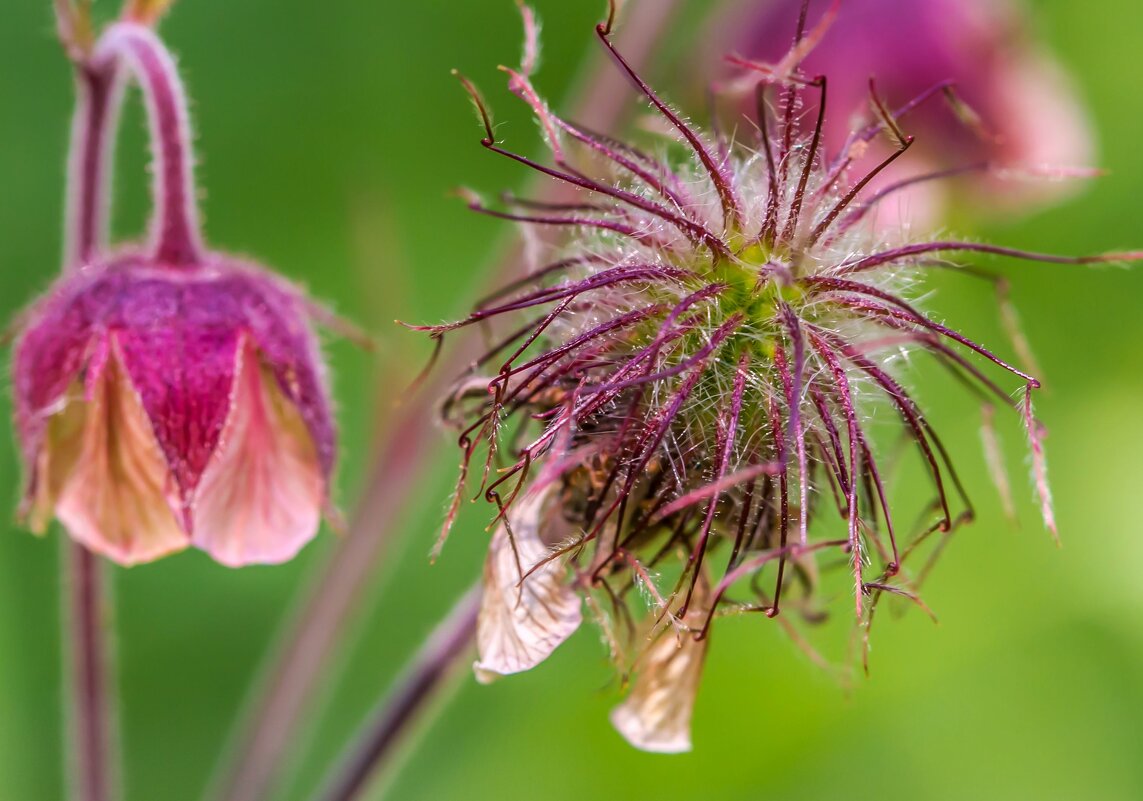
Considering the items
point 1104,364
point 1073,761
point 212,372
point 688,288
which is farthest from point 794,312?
point 1104,364

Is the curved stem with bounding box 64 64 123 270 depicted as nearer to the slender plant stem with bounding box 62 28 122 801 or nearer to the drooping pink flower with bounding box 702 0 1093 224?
the slender plant stem with bounding box 62 28 122 801

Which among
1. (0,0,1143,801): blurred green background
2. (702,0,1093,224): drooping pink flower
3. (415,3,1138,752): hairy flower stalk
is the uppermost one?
(702,0,1093,224): drooping pink flower

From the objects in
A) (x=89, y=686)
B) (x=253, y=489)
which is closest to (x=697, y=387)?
(x=253, y=489)

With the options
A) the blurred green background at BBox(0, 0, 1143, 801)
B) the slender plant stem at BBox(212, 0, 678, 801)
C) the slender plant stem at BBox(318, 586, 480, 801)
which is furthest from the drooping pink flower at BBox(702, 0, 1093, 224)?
the slender plant stem at BBox(318, 586, 480, 801)

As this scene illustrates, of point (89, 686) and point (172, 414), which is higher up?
point (172, 414)

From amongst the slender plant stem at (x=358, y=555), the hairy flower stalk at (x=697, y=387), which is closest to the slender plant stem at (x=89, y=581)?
the slender plant stem at (x=358, y=555)

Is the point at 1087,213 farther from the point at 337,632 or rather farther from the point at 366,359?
the point at 337,632

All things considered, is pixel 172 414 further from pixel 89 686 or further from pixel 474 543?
pixel 474 543
